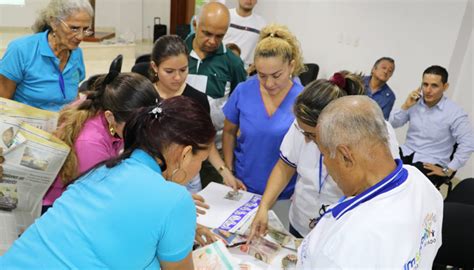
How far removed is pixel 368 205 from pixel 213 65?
1614 mm

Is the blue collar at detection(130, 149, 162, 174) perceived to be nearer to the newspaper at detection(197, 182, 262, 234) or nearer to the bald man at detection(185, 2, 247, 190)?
the newspaper at detection(197, 182, 262, 234)

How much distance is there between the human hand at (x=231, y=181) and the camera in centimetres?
197

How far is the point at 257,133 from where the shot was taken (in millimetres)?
1927

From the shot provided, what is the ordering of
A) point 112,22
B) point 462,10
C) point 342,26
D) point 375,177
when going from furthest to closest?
point 112,22, point 342,26, point 462,10, point 375,177

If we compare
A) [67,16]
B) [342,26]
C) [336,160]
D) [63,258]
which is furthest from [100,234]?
[342,26]

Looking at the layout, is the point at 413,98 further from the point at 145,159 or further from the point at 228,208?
the point at 145,159

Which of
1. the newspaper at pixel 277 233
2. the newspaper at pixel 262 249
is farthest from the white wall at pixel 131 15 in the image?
the newspaper at pixel 262 249

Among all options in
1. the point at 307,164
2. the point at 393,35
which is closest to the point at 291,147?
the point at 307,164

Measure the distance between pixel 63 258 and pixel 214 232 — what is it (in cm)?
73

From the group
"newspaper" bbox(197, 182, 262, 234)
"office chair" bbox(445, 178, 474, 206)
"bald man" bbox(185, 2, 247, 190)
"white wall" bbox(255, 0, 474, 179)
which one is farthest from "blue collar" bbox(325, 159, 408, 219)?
"white wall" bbox(255, 0, 474, 179)

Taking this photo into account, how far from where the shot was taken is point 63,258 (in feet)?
2.98

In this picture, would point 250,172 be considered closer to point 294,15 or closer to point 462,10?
point 462,10

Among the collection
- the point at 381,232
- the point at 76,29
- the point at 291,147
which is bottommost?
the point at 291,147

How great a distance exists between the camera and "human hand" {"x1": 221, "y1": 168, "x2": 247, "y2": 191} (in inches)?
77.7
